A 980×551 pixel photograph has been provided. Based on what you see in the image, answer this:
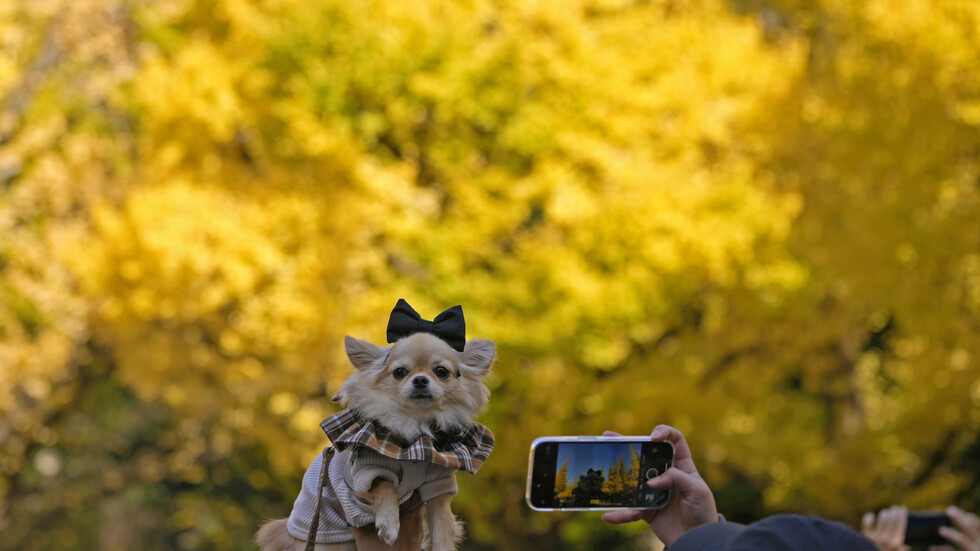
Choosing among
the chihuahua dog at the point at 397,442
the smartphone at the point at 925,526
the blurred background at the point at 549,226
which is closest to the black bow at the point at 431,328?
the chihuahua dog at the point at 397,442

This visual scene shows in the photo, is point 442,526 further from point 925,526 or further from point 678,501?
point 925,526

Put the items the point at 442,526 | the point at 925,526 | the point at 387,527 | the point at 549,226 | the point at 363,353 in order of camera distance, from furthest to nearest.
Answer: the point at 549,226 → the point at 925,526 → the point at 363,353 → the point at 442,526 → the point at 387,527

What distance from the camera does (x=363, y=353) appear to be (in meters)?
2.18

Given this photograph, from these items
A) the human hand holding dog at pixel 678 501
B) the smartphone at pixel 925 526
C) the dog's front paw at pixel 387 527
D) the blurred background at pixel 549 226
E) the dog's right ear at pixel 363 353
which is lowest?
the smartphone at pixel 925 526

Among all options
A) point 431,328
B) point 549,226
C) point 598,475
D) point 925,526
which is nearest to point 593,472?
point 598,475

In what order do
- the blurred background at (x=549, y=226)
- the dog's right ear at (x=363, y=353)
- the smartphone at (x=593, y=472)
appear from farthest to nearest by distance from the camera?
the blurred background at (x=549, y=226), the dog's right ear at (x=363, y=353), the smartphone at (x=593, y=472)

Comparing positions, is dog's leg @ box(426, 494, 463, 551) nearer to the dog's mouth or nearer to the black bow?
the dog's mouth

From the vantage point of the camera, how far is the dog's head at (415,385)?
6.78ft

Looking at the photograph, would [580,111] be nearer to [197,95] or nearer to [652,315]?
[652,315]

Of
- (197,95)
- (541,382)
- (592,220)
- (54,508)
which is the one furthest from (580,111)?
(54,508)

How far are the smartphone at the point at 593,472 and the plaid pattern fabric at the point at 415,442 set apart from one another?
0.16 metres

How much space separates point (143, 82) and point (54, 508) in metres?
6.66

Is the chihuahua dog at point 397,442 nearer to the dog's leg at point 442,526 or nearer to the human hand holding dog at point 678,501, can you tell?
the dog's leg at point 442,526

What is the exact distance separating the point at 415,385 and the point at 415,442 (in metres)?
0.12
